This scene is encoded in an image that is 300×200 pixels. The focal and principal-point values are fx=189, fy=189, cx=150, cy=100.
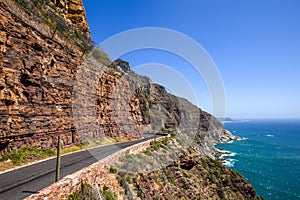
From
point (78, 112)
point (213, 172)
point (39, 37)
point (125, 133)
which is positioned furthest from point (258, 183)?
point (39, 37)

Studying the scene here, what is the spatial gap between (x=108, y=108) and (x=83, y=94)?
A: 5.77 metres

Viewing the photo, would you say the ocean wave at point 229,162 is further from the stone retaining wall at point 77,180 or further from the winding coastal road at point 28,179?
the winding coastal road at point 28,179

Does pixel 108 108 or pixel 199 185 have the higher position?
pixel 108 108

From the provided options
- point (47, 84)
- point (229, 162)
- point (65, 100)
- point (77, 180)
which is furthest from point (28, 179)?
point (229, 162)

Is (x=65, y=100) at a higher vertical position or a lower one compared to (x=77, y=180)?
higher

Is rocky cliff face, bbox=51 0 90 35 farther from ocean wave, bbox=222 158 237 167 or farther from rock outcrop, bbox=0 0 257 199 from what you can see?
ocean wave, bbox=222 158 237 167

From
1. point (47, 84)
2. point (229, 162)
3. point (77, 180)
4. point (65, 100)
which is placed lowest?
point (229, 162)

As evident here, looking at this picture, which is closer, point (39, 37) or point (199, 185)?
point (39, 37)

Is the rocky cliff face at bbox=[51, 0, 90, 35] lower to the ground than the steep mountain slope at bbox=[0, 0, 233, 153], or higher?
higher

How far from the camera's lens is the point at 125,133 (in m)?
27.2

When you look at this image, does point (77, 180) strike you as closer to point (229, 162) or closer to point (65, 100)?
point (65, 100)

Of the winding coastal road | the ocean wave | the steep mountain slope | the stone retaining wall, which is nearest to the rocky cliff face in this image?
the steep mountain slope

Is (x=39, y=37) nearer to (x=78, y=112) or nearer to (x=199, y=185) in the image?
(x=78, y=112)

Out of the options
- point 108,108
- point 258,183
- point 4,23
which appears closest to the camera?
point 4,23
